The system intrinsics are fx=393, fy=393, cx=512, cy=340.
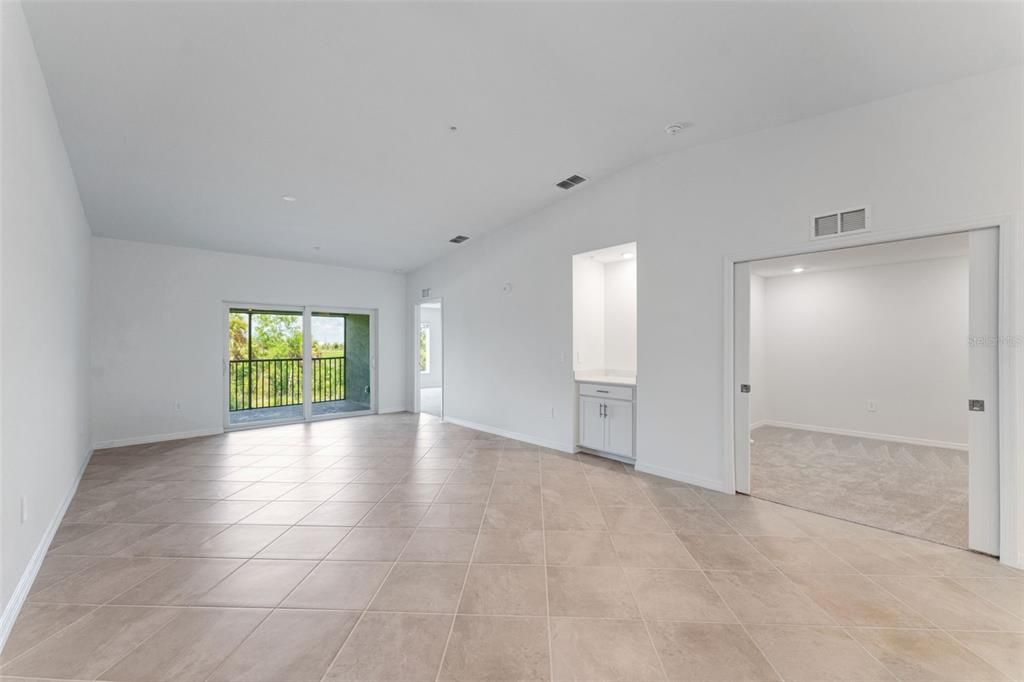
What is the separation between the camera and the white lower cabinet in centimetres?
417

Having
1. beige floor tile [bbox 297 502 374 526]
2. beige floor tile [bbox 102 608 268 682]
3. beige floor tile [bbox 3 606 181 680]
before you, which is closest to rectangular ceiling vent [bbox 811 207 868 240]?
beige floor tile [bbox 297 502 374 526]

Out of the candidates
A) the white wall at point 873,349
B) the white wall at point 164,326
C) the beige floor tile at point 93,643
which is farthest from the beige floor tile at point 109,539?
the white wall at point 873,349

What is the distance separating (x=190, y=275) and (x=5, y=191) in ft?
14.5

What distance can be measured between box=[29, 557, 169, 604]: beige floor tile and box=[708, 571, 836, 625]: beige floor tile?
314 cm

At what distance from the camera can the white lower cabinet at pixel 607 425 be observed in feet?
13.7

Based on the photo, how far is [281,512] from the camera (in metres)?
3.03

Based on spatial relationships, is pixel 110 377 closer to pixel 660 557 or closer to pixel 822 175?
pixel 660 557

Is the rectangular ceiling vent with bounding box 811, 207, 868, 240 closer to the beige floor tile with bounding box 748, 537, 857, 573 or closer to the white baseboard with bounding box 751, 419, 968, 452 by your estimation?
the beige floor tile with bounding box 748, 537, 857, 573

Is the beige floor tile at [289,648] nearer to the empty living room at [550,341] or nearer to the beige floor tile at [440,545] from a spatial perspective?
the empty living room at [550,341]

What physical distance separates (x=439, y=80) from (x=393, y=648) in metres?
3.05

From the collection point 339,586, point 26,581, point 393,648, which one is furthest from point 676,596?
point 26,581

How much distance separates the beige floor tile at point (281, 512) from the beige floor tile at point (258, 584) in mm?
542

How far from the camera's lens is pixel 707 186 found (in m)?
3.49

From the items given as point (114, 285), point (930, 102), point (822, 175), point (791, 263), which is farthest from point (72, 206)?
point (791, 263)
